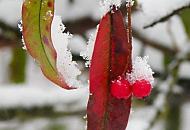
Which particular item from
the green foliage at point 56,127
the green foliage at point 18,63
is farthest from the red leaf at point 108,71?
the green foliage at point 56,127

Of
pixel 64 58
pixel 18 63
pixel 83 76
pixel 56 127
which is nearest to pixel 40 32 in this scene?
pixel 64 58

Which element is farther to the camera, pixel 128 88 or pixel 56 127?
pixel 56 127

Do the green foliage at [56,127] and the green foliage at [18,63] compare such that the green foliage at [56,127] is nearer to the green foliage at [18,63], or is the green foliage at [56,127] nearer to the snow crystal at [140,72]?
the green foliage at [18,63]

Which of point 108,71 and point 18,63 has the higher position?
point 108,71

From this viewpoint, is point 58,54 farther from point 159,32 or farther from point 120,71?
point 159,32

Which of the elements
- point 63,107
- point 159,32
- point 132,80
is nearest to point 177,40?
point 159,32

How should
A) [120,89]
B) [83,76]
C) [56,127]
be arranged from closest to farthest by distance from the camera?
[120,89], [83,76], [56,127]

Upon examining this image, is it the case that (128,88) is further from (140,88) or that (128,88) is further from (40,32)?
(40,32)
